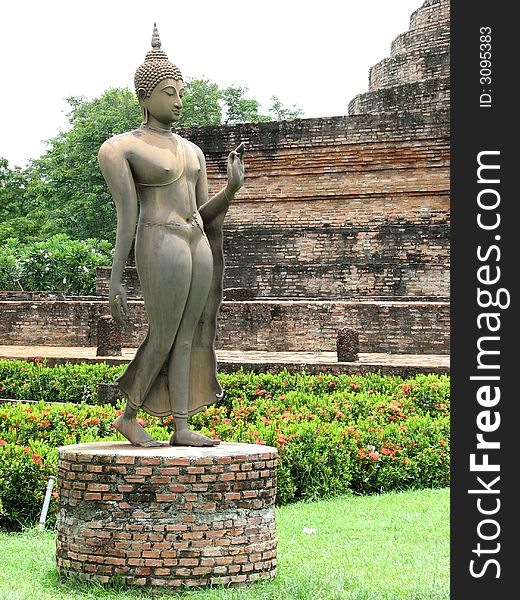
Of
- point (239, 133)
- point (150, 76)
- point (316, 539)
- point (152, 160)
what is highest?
point (239, 133)

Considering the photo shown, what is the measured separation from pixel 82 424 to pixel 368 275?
309 inches

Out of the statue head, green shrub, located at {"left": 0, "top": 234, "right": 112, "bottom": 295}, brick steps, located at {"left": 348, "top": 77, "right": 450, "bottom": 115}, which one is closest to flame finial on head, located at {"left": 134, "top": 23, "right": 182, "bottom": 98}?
the statue head

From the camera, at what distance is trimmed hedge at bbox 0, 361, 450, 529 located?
6.93 metres

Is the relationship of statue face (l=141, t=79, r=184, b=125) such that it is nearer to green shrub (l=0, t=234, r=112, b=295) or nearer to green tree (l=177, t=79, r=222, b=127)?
green shrub (l=0, t=234, r=112, b=295)

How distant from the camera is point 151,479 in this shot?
506 cm

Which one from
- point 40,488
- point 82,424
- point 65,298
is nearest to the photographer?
point 40,488

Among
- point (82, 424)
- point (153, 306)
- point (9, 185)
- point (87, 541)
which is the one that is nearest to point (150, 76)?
point (153, 306)

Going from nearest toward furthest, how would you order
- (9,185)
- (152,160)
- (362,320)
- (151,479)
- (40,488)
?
1. (151,479)
2. (152,160)
3. (40,488)
4. (362,320)
5. (9,185)

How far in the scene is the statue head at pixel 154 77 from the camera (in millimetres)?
5535

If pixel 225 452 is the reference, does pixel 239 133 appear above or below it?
above

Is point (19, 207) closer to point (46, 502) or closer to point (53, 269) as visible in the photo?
point (53, 269)

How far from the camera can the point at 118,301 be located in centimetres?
547

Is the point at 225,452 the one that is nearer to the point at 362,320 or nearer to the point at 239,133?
the point at 362,320

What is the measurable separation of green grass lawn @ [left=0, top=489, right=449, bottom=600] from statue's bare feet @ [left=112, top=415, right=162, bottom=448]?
746 mm
